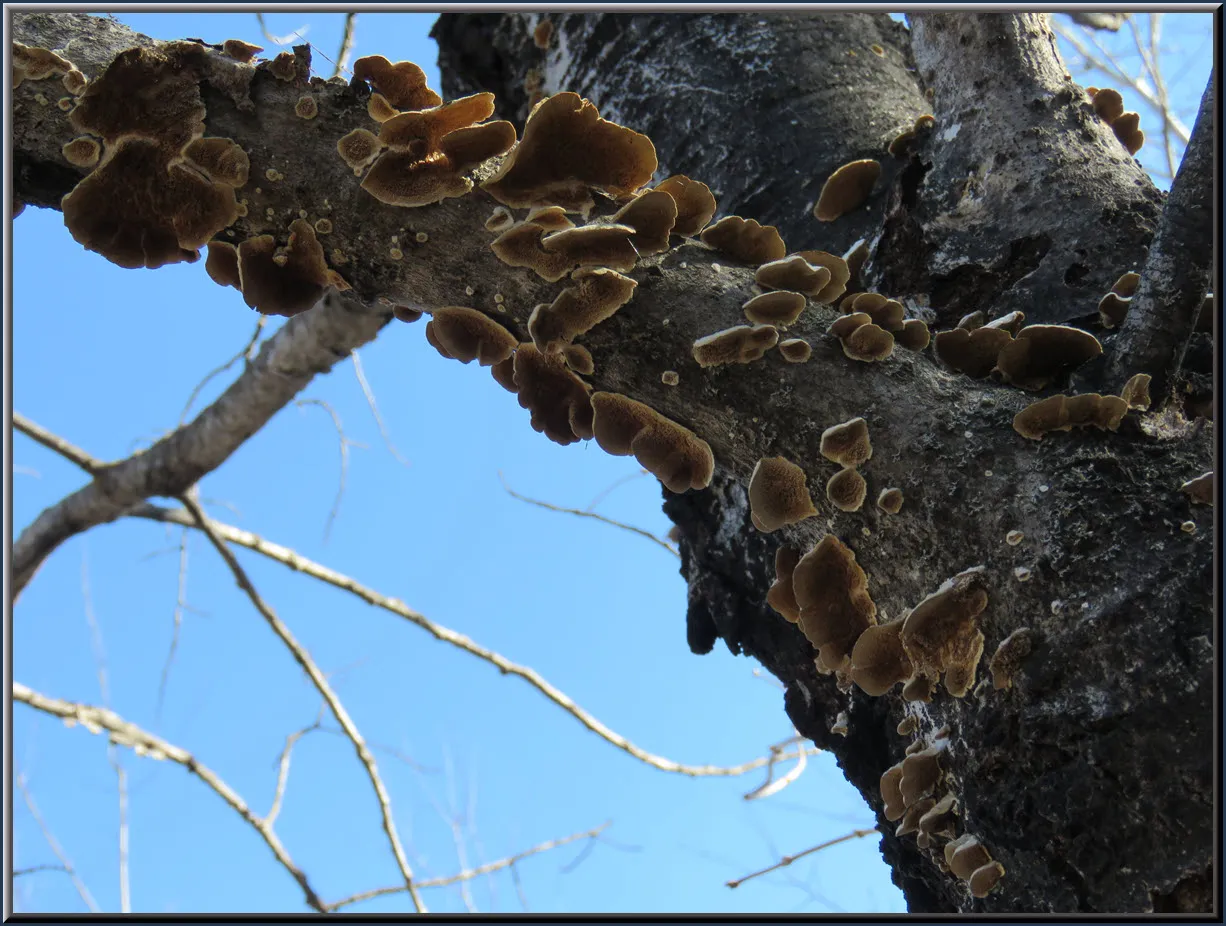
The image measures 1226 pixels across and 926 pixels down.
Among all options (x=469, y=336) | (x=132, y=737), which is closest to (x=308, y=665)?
(x=132, y=737)

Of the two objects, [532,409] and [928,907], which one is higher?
[532,409]

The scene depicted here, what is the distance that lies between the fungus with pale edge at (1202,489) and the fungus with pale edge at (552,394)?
3.01ft

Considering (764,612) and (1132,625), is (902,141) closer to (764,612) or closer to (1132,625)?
(764,612)

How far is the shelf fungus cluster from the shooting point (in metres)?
2.40

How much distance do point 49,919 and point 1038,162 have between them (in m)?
2.27

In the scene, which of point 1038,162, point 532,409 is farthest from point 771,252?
point 1038,162

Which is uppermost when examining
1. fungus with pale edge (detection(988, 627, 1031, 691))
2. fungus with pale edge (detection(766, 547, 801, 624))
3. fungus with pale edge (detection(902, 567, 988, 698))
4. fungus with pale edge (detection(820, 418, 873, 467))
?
fungus with pale edge (detection(820, 418, 873, 467))

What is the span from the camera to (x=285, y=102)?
5.62 feet

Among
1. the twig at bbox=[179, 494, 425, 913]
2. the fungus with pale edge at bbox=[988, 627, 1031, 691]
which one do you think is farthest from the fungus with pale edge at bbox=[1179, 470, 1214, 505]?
the twig at bbox=[179, 494, 425, 913]

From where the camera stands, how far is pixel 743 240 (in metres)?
1.78

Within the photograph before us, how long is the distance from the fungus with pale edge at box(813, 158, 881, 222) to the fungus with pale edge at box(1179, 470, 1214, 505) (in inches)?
44.0

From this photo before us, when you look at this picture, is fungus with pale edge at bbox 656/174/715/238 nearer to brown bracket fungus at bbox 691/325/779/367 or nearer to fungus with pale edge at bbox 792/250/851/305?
fungus with pale edge at bbox 792/250/851/305

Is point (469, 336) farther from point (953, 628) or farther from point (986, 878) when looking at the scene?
point (986, 878)

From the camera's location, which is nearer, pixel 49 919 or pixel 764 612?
pixel 49 919
